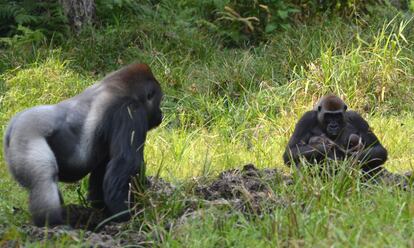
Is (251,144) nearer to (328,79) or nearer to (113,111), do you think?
(328,79)

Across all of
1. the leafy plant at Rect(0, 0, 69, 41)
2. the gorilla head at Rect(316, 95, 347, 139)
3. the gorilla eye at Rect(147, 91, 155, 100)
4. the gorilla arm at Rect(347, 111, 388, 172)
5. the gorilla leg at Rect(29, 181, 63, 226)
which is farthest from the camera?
the leafy plant at Rect(0, 0, 69, 41)

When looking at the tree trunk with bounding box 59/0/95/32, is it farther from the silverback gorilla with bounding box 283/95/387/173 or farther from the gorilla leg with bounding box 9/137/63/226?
the gorilla leg with bounding box 9/137/63/226

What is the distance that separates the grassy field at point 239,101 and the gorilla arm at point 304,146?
0.27m

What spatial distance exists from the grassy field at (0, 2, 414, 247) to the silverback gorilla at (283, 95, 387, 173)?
0.29 metres

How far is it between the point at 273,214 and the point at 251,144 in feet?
9.63

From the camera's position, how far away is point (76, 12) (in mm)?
9672

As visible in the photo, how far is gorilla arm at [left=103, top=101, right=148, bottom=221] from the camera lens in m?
4.75

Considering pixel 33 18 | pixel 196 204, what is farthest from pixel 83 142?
pixel 33 18

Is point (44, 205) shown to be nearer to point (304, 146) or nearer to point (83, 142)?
point (83, 142)

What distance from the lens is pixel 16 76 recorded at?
839 centimetres

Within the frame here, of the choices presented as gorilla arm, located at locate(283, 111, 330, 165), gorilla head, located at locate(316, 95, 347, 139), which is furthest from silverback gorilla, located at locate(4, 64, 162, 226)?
gorilla head, located at locate(316, 95, 347, 139)

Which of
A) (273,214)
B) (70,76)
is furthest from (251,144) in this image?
(273,214)

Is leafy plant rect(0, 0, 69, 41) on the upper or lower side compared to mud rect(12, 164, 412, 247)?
lower

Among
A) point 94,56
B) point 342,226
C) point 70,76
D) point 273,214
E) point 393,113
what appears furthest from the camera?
point 94,56
